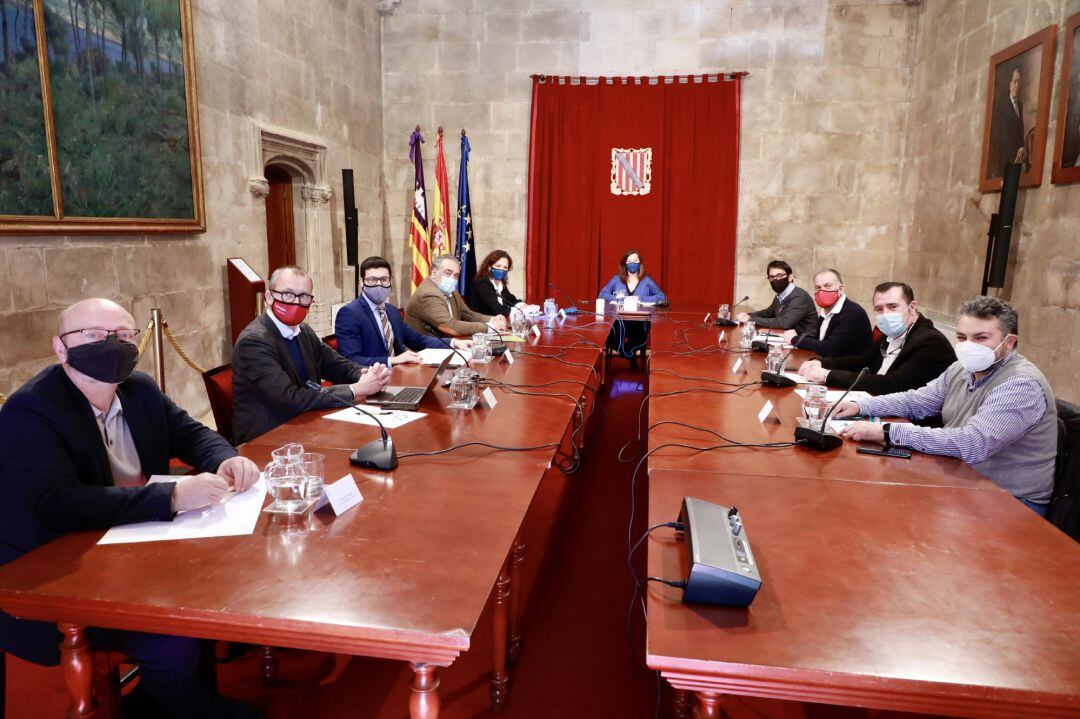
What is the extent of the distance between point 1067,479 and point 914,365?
904 mm

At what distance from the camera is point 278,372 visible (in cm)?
259

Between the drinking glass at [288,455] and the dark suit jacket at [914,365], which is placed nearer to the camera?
Answer: the drinking glass at [288,455]

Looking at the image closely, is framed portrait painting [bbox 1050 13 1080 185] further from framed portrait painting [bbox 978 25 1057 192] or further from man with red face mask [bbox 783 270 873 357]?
man with red face mask [bbox 783 270 873 357]

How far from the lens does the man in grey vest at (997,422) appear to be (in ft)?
6.92

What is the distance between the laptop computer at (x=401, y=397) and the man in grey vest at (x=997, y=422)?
1.50 metres

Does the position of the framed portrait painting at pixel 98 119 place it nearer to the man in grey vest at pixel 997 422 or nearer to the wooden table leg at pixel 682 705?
the wooden table leg at pixel 682 705

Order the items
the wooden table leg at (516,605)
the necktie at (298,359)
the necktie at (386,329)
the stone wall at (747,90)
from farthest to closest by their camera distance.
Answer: the stone wall at (747,90) → the necktie at (386,329) → the necktie at (298,359) → the wooden table leg at (516,605)

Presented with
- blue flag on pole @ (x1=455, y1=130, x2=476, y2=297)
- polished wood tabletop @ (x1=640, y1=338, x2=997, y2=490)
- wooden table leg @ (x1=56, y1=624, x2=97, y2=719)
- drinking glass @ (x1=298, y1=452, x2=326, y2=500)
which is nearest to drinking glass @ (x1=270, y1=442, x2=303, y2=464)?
drinking glass @ (x1=298, y1=452, x2=326, y2=500)

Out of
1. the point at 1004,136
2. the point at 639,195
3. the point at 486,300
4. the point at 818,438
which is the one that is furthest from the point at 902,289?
the point at 639,195

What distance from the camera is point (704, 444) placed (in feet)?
7.34

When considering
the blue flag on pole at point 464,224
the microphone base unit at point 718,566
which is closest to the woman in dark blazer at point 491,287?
the blue flag on pole at point 464,224

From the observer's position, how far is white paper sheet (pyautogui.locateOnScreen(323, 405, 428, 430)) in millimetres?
2408

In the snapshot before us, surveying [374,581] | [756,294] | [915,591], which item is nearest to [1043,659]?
[915,591]

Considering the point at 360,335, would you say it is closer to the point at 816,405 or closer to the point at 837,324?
the point at 816,405
